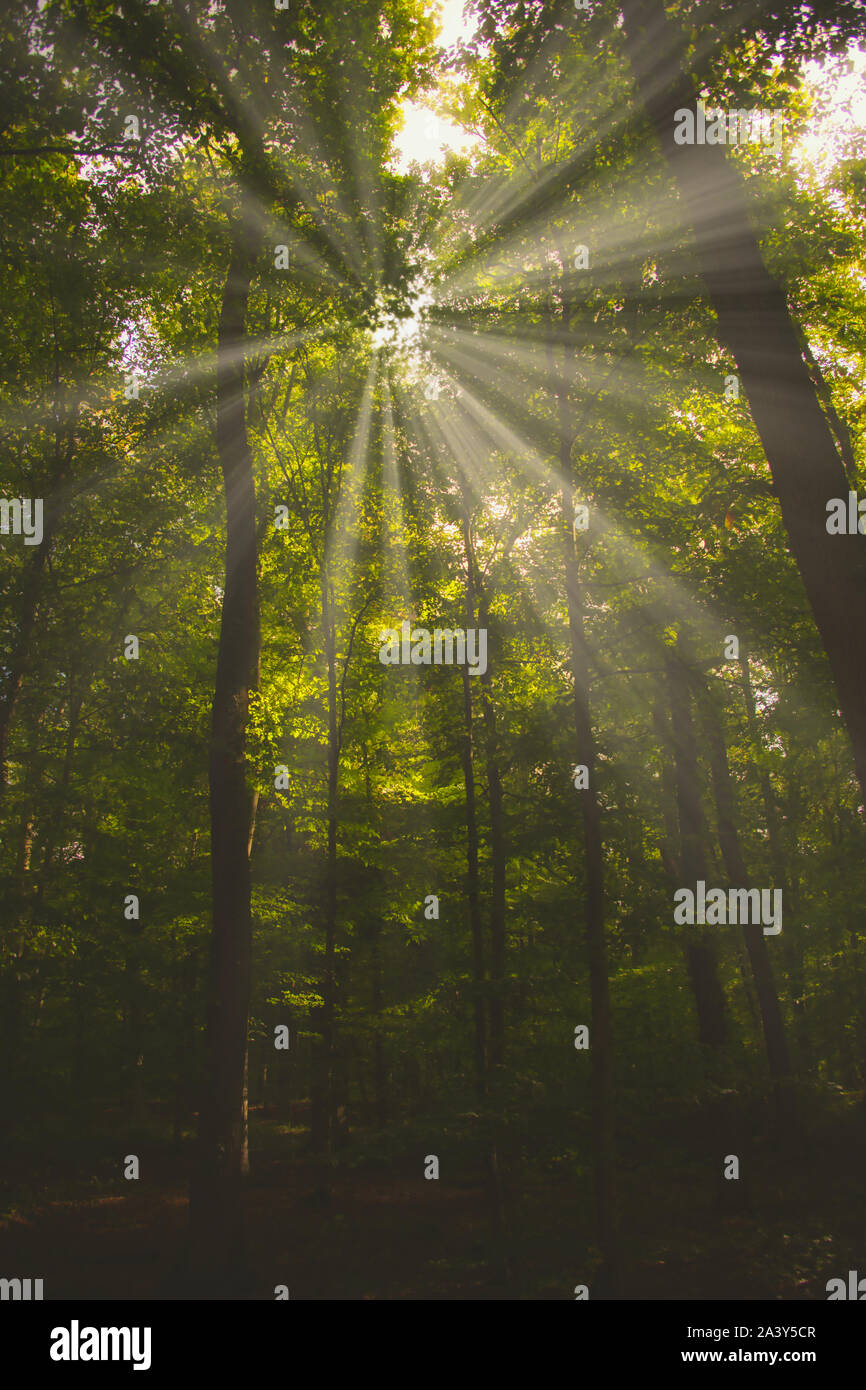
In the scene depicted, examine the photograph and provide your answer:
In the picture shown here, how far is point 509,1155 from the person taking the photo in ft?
28.9

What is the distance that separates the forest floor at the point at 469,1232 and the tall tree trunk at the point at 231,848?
3.41ft

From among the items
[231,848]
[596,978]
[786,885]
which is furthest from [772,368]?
[786,885]

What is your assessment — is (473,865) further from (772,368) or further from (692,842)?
(772,368)

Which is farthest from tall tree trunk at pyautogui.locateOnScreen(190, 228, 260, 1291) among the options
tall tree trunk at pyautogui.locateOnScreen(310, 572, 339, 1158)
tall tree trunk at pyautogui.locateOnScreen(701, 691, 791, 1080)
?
tall tree trunk at pyautogui.locateOnScreen(701, 691, 791, 1080)

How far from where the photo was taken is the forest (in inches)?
313

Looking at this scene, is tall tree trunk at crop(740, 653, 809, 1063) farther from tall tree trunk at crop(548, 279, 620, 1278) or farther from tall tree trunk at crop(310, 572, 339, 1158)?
tall tree trunk at crop(310, 572, 339, 1158)

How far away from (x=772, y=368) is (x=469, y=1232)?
13.2m

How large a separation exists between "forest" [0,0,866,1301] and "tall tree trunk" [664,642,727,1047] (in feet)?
0.33

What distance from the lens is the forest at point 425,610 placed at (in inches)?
313

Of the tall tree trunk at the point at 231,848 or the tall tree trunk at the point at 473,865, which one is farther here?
the tall tree trunk at the point at 473,865

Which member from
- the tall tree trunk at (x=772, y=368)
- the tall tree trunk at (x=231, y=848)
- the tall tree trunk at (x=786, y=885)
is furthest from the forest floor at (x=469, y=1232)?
the tall tree trunk at (x=772, y=368)

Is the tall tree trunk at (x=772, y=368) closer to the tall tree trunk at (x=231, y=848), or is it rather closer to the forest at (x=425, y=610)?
the forest at (x=425, y=610)

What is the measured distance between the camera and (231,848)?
920 centimetres
